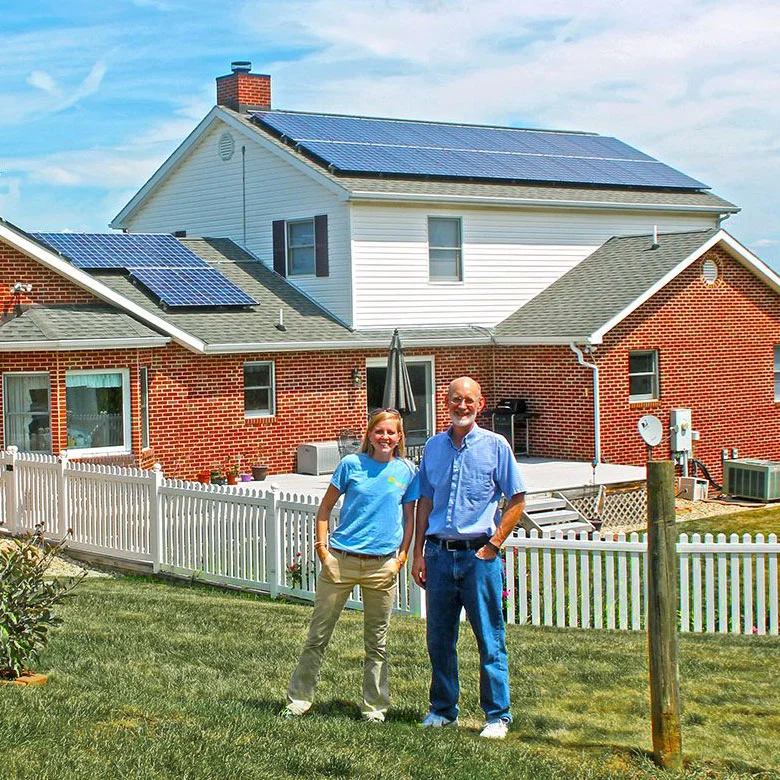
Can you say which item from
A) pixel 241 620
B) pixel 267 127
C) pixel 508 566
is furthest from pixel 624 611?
pixel 267 127

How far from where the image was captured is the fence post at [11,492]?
17.0m

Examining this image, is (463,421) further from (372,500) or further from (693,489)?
(693,489)

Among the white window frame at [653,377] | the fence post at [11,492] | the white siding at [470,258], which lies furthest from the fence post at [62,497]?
the white window frame at [653,377]

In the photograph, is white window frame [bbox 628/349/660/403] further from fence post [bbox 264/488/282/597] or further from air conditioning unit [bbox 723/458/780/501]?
fence post [bbox 264/488/282/597]

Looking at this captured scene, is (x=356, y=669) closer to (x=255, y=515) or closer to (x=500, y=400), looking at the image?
(x=255, y=515)

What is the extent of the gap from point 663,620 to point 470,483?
54.7 inches

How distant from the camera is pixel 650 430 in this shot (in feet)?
75.6

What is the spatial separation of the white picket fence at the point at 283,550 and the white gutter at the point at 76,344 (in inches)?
127

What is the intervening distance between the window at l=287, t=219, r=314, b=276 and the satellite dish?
7.65 meters

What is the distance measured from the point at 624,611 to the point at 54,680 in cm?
600

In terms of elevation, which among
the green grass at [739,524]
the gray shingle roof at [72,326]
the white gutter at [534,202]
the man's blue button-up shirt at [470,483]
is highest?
the white gutter at [534,202]

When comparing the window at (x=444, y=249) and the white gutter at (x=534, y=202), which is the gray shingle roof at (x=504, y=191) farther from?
the window at (x=444, y=249)

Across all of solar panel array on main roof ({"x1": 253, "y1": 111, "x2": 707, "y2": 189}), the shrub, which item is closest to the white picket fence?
the shrub

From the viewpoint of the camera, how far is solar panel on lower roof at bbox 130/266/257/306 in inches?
925
